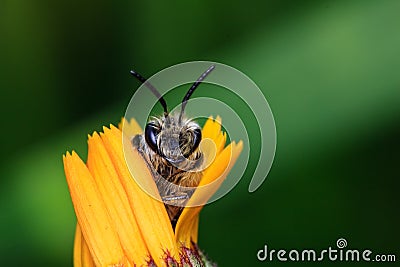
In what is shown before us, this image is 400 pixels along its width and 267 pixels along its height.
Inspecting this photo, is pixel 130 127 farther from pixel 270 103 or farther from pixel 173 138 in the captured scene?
pixel 270 103

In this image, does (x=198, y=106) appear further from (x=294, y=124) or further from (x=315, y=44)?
(x=315, y=44)

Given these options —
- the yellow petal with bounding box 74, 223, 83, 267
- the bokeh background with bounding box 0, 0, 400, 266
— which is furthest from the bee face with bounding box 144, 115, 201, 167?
the bokeh background with bounding box 0, 0, 400, 266

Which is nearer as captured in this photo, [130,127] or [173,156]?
[173,156]

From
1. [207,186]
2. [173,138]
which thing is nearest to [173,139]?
[173,138]

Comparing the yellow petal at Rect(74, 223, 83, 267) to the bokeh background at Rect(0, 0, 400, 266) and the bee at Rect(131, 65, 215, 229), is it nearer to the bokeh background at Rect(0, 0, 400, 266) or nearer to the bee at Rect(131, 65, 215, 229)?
the bee at Rect(131, 65, 215, 229)

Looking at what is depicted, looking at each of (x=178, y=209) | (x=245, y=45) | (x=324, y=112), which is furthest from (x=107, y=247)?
(x=245, y=45)

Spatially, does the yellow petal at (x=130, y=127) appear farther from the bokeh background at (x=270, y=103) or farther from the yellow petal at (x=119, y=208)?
the bokeh background at (x=270, y=103)
